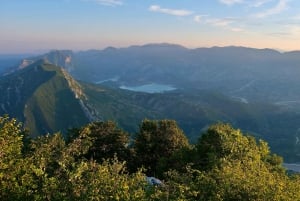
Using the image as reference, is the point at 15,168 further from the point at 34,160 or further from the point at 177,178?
the point at 177,178

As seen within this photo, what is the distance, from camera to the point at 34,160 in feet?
113

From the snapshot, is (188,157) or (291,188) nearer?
(291,188)

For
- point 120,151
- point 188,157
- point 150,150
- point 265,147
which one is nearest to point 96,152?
point 120,151

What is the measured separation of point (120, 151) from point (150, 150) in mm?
6845

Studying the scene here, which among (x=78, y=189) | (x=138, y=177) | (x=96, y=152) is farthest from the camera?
(x=96, y=152)

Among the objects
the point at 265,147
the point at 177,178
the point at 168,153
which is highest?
the point at 177,178

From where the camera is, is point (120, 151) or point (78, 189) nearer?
point (78, 189)

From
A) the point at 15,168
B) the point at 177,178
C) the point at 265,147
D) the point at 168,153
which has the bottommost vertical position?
the point at 168,153

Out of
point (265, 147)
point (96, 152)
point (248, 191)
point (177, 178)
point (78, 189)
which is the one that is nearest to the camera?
point (78, 189)

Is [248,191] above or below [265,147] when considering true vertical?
above

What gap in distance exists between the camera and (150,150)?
87.8 m

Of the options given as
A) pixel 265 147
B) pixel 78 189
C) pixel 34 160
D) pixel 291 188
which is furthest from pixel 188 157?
pixel 78 189

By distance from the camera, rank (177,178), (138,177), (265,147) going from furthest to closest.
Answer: (265,147)
(177,178)
(138,177)

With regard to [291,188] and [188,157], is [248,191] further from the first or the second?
[188,157]
